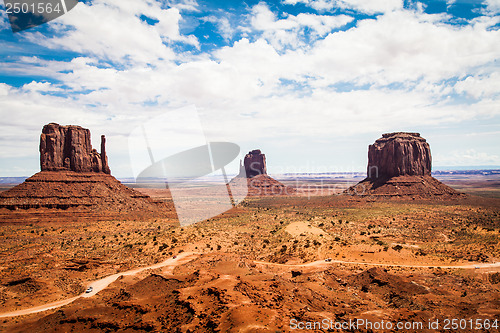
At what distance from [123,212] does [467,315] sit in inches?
2521

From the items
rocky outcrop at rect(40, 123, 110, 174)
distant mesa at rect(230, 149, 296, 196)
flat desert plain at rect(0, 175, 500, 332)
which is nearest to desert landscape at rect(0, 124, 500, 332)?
flat desert plain at rect(0, 175, 500, 332)

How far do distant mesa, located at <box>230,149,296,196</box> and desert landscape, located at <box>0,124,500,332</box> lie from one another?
82.5 m

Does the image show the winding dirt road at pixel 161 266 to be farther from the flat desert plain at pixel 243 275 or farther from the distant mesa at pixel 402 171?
the distant mesa at pixel 402 171

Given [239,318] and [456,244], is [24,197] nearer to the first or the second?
[239,318]

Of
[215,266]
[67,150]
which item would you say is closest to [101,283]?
[215,266]

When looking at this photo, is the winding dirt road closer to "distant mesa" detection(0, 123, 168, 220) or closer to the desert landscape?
the desert landscape

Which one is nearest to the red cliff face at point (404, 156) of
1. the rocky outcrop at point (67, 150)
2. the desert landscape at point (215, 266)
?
the desert landscape at point (215, 266)

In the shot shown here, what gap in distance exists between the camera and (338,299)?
21.0 metres

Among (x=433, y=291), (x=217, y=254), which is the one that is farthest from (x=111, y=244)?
(x=433, y=291)

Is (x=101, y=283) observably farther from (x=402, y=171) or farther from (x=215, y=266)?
(x=402, y=171)

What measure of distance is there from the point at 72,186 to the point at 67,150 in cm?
1087

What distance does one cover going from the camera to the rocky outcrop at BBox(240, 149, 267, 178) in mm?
165250

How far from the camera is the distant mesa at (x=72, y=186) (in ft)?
187

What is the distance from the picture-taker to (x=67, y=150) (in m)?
67.4
